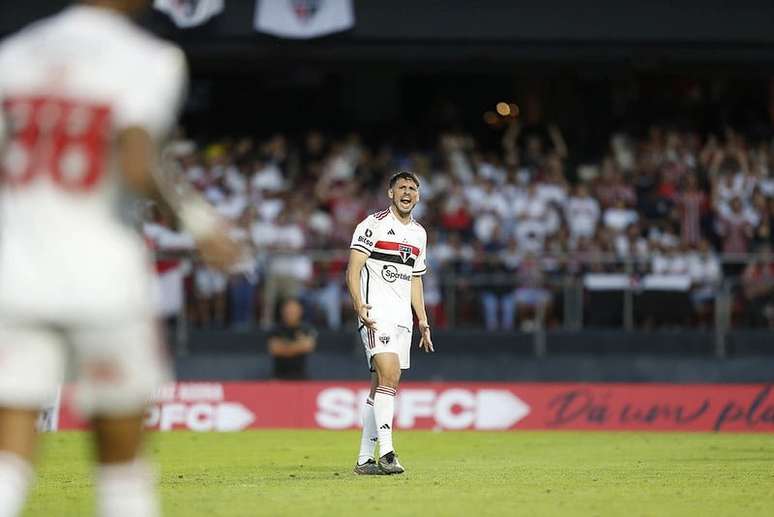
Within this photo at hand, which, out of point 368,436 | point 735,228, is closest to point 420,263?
point 368,436

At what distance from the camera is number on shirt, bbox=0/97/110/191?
5.23 meters

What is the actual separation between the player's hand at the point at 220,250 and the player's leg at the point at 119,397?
32cm

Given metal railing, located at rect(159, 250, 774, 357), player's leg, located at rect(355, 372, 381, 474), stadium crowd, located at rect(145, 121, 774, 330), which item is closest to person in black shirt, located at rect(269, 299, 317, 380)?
→ stadium crowd, located at rect(145, 121, 774, 330)

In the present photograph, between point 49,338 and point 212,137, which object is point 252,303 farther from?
point 49,338

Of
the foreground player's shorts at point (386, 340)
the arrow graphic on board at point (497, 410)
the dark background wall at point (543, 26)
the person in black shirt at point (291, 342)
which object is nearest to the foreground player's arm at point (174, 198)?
the foreground player's shorts at point (386, 340)

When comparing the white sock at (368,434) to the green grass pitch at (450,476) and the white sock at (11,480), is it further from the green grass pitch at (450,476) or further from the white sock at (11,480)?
the white sock at (11,480)

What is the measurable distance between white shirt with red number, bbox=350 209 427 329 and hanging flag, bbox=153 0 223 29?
13.6 meters

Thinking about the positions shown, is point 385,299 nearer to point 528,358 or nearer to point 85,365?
point 85,365

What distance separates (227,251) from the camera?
17.6 ft

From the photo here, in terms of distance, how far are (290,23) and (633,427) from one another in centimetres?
941

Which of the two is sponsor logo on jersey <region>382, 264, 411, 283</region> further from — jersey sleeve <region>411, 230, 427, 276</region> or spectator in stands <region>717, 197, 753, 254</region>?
spectator in stands <region>717, 197, 753, 254</region>

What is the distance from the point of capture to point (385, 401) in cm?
1234

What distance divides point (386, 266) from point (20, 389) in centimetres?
754

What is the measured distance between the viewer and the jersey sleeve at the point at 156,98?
5277 mm
